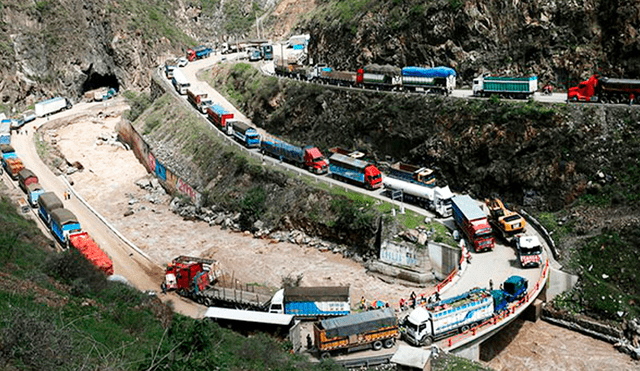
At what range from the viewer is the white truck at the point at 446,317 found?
117 feet

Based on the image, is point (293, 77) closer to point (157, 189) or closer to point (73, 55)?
point (157, 189)

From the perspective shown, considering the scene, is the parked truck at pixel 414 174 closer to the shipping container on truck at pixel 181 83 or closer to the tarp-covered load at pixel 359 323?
the tarp-covered load at pixel 359 323

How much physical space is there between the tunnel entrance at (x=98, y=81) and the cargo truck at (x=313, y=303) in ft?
283

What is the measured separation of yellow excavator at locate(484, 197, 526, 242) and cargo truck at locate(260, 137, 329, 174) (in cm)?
1857

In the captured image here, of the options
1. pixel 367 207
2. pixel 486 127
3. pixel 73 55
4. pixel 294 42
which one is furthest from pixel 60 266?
pixel 73 55

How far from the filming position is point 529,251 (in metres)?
42.9

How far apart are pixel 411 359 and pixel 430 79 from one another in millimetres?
34707

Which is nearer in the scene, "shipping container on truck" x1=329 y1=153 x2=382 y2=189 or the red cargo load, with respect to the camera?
the red cargo load

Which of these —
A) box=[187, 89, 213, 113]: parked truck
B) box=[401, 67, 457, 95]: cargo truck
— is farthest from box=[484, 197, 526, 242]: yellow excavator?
box=[187, 89, 213, 113]: parked truck

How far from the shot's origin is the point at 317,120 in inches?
2694

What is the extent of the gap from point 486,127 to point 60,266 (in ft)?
118

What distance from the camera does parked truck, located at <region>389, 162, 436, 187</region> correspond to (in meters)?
52.8

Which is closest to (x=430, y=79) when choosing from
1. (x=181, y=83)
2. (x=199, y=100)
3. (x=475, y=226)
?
(x=475, y=226)

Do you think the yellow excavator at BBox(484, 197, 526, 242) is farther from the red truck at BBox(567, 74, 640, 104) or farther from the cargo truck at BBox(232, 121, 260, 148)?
the cargo truck at BBox(232, 121, 260, 148)
